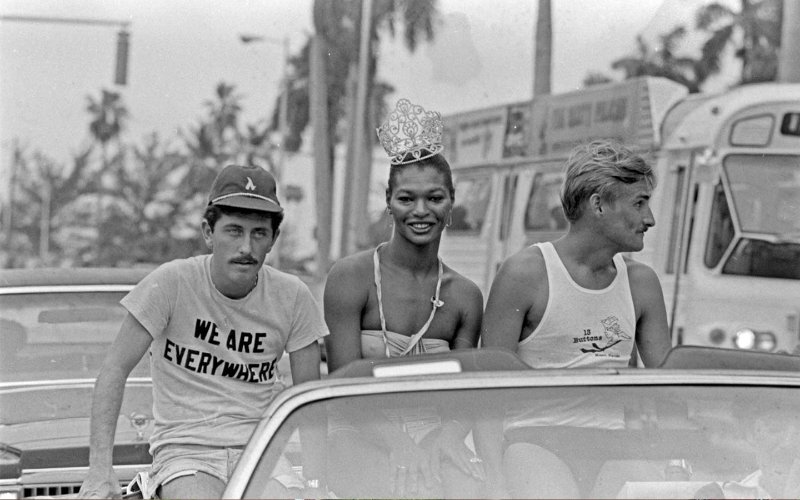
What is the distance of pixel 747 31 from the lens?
47.8 m

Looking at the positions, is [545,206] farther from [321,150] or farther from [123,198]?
[123,198]

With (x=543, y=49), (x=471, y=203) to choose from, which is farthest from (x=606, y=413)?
(x=543, y=49)

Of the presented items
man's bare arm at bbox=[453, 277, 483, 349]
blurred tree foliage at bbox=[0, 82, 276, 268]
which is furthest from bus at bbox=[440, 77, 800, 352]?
blurred tree foliage at bbox=[0, 82, 276, 268]

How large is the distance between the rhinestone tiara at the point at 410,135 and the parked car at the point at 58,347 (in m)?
1.51

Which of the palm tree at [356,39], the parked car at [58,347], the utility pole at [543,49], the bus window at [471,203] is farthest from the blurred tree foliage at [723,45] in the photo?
the parked car at [58,347]

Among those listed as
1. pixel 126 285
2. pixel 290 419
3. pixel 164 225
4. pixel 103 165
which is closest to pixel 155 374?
pixel 290 419

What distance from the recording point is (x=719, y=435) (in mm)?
2975

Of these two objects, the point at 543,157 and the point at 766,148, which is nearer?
the point at 766,148

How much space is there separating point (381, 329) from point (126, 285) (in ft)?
6.20

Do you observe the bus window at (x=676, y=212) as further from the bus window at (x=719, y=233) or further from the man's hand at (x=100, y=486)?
the man's hand at (x=100, y=486)

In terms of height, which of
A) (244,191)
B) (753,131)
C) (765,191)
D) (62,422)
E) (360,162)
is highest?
(360,162)

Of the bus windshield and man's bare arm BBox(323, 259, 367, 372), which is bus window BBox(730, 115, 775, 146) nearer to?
the bus windshield

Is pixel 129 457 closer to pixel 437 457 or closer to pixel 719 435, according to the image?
pixel 437 457

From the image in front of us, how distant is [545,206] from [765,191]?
8.80 feet
